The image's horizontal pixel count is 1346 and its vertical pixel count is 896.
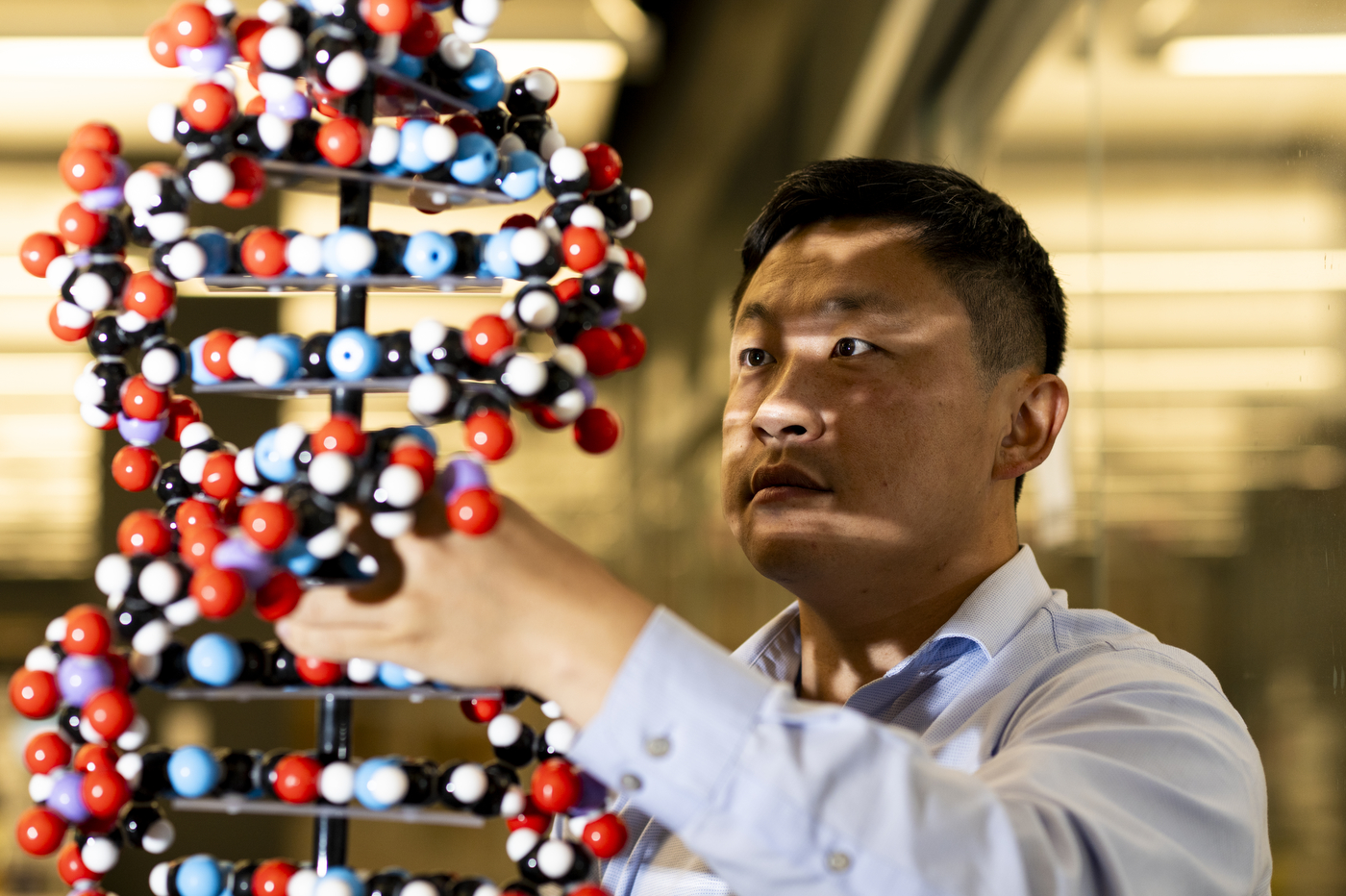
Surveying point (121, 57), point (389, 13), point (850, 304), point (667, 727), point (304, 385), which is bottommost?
point (667, 727)

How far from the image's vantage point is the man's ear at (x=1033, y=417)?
4.85 feet

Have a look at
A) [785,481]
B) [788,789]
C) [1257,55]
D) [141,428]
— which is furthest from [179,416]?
[1257,55]

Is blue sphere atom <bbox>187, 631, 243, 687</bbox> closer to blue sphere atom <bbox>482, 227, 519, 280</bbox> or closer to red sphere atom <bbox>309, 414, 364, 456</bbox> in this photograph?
red sphere atom <bbox>309, 414, 364, 456</bbox>

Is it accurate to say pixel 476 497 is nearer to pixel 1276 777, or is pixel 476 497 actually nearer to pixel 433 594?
pixel 433 594

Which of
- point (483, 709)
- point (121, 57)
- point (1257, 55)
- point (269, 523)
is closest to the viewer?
point (269, 523)

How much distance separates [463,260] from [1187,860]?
2.33 ft

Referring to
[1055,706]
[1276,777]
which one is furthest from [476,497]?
[1276,777]

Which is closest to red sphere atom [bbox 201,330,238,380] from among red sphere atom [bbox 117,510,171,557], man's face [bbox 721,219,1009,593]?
red sphere atom [bbox 117,510,171,557]

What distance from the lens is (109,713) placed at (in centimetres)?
75

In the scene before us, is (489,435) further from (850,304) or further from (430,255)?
(850,304)

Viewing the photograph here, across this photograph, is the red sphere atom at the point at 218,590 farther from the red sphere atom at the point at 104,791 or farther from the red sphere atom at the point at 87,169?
the red sphere atom at the point at 87,169

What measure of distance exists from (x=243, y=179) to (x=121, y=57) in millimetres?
3703

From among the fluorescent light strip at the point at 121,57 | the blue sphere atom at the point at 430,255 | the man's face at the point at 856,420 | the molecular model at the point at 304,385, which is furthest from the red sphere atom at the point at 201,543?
the fluorescent light strip at the point at 121,57

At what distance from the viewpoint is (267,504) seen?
2.22ft
